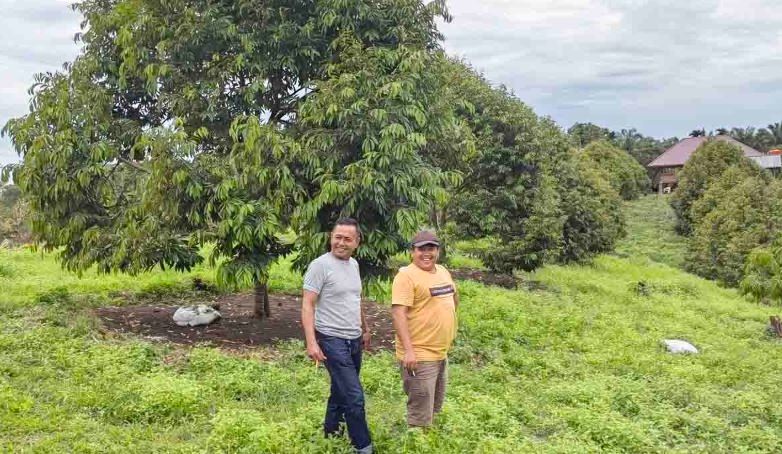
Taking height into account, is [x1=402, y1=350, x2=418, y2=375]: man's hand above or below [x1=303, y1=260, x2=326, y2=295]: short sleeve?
below

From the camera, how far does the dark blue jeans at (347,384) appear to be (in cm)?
418

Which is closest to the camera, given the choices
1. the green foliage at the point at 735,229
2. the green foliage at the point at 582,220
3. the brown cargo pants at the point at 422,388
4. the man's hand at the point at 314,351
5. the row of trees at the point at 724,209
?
the man's hand at the point at 314,351

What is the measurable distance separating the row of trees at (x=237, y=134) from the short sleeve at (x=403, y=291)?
2.50 metres

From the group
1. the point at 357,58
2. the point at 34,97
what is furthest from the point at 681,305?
the point at 34,97

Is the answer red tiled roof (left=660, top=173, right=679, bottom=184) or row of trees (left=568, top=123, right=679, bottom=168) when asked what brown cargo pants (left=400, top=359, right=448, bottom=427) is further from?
row of trees (left=568, top=123, right=679, bottom=168)

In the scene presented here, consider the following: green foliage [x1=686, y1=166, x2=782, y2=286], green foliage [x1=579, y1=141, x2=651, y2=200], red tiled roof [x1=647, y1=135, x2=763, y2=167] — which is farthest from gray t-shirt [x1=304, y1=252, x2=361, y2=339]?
red tiled roof [x1=647, y1=135, x2=763, y2=167]

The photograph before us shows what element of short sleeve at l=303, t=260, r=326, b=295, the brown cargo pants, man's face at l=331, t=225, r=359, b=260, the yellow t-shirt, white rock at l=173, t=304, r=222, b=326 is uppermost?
man's face at l=331, t=225, r=359, b=260

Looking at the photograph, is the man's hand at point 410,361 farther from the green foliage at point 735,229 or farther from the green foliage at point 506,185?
the green foliage at point 735,229

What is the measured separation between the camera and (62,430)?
15.3ft

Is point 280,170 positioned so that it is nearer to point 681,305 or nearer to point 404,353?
point 404,353

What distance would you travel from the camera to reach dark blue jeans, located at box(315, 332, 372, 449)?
13.7 feet

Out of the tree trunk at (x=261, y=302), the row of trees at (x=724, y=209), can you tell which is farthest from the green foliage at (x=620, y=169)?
the tree trunk at (x=261, y=302)

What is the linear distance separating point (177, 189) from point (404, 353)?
384 centimetres

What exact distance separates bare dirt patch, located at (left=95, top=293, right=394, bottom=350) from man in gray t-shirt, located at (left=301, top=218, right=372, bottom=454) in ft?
12.4
